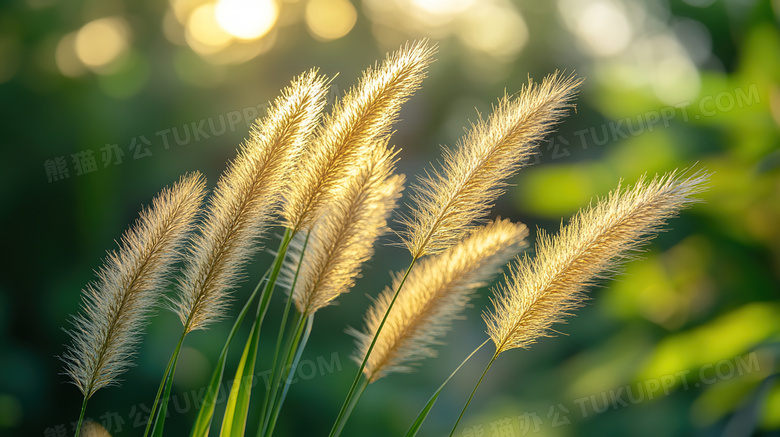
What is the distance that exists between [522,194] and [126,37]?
214 centimetres

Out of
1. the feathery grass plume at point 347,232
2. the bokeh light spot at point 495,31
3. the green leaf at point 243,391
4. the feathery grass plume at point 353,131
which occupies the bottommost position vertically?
the green leaf at point 243,391

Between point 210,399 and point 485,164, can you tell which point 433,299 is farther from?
point 210,399

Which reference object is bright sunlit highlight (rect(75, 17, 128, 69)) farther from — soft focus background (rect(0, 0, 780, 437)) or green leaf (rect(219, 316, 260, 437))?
green leaf (rect(219, 316, 260, 437))

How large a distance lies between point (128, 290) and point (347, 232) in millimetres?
231

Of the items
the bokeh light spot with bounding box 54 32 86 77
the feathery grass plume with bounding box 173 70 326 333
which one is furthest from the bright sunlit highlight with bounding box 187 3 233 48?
the feathery grass plume with bounding box 173 70 326 333

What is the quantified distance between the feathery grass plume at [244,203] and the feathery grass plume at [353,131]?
21mm

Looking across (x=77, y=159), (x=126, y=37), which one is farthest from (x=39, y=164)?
(x=126, y=37)

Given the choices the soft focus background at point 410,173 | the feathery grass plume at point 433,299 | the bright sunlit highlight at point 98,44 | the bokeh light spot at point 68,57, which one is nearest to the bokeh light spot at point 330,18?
the soft focus background at point 410,173

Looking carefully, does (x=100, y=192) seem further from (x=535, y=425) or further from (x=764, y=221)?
(x=764, y=221)

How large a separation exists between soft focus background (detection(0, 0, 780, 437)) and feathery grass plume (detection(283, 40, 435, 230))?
5.11ft

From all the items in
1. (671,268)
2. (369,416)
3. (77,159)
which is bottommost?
(369,416)

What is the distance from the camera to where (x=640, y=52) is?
2943mm

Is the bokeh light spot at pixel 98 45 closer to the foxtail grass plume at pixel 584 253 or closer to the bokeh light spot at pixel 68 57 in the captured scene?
the bokeh light spot at pixel 68 57

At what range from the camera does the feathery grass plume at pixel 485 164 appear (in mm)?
551
